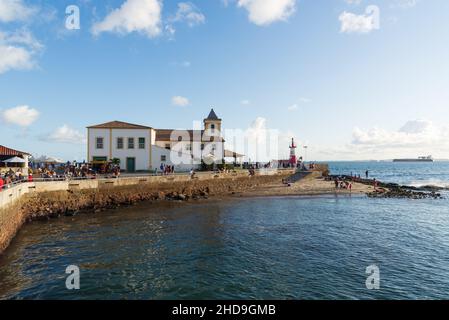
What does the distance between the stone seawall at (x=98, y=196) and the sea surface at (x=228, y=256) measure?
1.39 metres

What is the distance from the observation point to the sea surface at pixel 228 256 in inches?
434

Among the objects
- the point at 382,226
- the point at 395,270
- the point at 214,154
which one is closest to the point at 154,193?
the point at 214,154

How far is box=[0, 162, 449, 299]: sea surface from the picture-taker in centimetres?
1102

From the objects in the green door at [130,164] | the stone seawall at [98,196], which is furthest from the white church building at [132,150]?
the stone seawall at [98,196]

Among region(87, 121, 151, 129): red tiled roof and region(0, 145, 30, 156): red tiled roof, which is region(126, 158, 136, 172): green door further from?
region(0, 145, 30, 156): red tiled roof

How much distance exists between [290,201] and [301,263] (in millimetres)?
21735

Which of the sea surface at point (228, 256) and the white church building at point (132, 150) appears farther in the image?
the white church building at point (132, 150)

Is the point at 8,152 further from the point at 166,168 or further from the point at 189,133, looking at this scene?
the point at 189,133

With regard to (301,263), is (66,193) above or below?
above

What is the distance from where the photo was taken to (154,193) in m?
32.6

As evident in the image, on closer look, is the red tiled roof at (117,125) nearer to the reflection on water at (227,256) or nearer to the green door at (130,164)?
the green door at (130,164)

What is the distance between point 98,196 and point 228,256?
18.0 m

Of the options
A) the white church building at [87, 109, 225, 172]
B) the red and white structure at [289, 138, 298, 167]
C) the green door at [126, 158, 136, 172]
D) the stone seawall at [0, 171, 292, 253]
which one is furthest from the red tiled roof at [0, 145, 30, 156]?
the red and white structure at [289, 138, 298, 167]
